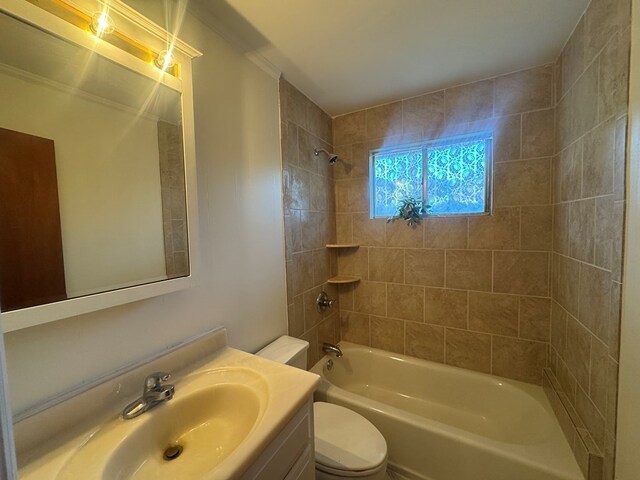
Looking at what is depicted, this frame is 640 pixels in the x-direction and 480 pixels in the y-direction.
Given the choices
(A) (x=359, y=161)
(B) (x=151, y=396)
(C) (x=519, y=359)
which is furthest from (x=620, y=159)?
(B) (x=151, y=396)

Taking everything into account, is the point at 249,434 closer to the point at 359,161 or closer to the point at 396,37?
the point at 396,37

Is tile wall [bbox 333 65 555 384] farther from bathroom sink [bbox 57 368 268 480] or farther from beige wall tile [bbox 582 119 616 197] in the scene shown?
bathroom sink [bbox 57 368 268 480]

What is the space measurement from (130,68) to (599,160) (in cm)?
185

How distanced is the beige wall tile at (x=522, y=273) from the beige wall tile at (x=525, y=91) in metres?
0.93

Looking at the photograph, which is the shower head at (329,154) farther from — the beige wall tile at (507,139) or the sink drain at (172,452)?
the sink drain at (172,452)

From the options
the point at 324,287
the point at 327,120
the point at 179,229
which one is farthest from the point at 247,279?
the point at 327,120

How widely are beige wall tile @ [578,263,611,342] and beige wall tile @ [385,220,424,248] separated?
3.01ft

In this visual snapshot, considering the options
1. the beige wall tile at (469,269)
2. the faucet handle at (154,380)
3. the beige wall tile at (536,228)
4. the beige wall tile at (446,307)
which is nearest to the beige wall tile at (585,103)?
the beige wall tile at (536,228)

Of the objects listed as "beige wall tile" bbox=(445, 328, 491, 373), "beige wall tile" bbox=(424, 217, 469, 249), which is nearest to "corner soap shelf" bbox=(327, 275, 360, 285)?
"beige wall tile" bbox=(424, 217, 469, 249)

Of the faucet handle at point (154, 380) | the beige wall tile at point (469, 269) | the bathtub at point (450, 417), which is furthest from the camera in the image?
the beige wall tile at point (469, 269)

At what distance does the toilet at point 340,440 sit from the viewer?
113 centimetres

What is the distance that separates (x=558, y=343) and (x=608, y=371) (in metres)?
0.58

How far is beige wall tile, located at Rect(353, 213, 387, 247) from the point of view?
2.11 m

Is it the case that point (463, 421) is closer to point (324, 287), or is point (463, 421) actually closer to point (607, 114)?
point (324, 287)
